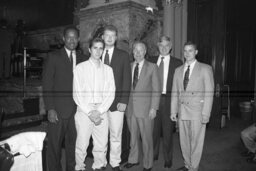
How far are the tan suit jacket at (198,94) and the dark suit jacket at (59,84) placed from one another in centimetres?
145

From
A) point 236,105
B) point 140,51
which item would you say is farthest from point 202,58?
point 140,51

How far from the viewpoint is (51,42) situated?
8.26 metres

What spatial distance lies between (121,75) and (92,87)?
0.44 metres

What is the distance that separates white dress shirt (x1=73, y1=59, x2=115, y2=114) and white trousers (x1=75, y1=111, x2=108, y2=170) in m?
0.14

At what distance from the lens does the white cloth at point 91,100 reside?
2717 millimetres

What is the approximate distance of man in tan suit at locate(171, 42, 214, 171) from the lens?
281 centimetres

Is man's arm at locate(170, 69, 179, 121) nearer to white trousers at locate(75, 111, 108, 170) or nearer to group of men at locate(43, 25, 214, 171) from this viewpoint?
group of men at locate(43, 25, 214, 171)

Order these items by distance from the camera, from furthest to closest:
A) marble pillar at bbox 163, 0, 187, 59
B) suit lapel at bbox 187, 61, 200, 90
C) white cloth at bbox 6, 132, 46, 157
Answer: marble pillar at bbox 163, 0, 187, 59 → suit lapel at bbox 187, 61, 200, 90 → white cloth at bbox 6, 132, 46, 157

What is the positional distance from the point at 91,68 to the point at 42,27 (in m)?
6.69

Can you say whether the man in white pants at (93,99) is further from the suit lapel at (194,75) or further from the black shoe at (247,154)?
the black shoe at (247,154)

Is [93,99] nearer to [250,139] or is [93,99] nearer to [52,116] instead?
[52,116]

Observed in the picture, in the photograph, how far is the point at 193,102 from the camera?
2.86m

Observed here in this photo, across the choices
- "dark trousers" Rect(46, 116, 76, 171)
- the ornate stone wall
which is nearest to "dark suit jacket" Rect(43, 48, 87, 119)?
"dark trousers" Rect(46, 116, 76, 171)

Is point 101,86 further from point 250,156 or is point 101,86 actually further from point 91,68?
point 250,156
